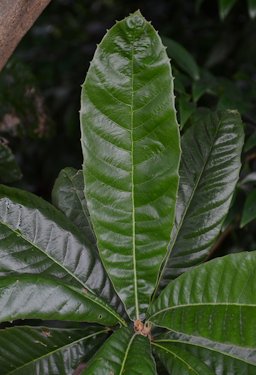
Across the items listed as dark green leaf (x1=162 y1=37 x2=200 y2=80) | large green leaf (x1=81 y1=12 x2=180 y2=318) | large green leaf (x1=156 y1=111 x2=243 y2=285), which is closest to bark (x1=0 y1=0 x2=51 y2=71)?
large green leaf (x1=81 y1=12 x2=180 y2=318)

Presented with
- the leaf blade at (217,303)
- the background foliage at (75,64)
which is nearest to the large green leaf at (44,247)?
the leaf blade at (217,303)

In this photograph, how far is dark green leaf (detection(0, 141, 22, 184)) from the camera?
115 cm

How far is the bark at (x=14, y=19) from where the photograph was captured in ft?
2.65

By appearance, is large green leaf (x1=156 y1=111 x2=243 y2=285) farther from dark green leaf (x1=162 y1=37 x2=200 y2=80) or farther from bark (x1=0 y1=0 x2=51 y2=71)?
dark green leaf (x1=162 y1=37 x2=200 y2=80)

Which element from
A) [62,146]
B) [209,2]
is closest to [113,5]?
[209,2]

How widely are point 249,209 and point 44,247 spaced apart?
42cm

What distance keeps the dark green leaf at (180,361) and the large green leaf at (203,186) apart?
4.7 inches

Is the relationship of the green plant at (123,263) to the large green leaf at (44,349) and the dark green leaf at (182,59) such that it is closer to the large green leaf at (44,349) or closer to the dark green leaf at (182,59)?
the large green leaf at (44,349)

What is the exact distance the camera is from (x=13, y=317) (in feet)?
2.22

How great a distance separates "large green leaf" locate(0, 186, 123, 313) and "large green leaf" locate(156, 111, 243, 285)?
10 centimetres

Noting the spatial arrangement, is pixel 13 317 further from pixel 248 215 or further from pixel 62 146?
pixel 62 146

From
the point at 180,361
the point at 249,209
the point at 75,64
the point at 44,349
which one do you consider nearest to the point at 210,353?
the point at 180,361

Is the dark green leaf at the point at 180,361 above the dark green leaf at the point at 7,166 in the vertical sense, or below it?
below

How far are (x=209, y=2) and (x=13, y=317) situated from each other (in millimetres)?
1658
